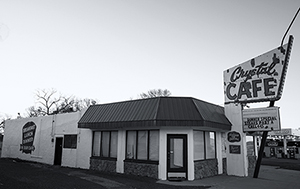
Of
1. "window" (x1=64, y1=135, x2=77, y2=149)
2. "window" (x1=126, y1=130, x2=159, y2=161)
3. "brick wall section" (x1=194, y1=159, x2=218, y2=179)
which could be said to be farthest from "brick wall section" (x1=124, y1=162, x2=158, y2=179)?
"window" (x1=64, y1=135, x2=77, y2=149)

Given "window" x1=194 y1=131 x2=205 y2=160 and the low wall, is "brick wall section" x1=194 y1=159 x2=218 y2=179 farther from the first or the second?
the low wall

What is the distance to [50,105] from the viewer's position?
56.9 m

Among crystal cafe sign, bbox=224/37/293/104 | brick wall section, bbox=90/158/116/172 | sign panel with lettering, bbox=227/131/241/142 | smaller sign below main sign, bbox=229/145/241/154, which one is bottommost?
brick wall section, bbox=90/158/116/172

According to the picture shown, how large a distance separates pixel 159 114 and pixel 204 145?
3.78 meters

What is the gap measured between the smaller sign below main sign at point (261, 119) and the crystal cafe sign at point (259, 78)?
696mm

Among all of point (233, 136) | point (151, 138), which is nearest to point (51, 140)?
point (151, 138)

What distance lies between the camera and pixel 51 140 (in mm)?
19906

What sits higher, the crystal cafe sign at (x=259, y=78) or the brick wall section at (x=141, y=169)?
the crystal cafe sign at (x=259, y=78)

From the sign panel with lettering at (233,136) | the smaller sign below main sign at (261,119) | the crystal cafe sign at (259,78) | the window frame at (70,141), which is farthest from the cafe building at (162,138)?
the window frame at (70,141)

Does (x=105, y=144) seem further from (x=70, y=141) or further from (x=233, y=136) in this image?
(x=233, y=136)

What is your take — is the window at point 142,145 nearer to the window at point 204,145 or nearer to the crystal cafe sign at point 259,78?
the window at point 204,145

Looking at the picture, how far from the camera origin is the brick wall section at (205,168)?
43.2 feet

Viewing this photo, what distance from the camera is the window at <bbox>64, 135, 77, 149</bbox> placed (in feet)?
58.8

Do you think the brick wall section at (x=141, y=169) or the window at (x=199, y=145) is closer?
the brick wall section at (x=141, y=169)
